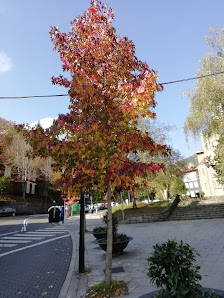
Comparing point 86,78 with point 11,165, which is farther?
point 11,165

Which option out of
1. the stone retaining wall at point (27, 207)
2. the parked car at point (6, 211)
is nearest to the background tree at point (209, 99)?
the parked car at point (6, 211)

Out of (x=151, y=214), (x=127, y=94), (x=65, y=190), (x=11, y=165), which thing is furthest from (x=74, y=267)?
(x=11, y=165)

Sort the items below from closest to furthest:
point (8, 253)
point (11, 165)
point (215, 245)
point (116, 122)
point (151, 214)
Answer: point (116, 122), point (215, 245), point (8, 253), point (151, 214), point (11, 165)

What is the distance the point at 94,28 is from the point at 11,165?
41310 mm

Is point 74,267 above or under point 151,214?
under

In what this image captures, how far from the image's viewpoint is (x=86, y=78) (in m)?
4.93

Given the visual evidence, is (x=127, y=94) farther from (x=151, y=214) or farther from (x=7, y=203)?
(x=7, y=203)

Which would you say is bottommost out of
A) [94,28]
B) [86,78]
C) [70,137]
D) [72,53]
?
[70,137]

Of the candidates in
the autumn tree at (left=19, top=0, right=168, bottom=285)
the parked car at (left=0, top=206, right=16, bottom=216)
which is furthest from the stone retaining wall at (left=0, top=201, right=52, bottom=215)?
the autumn tree at (left=19, top=0, right=168, bottom=285)

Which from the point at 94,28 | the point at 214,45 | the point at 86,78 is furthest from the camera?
the point at 214,45

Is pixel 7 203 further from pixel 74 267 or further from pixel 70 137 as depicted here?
pixel 70 137

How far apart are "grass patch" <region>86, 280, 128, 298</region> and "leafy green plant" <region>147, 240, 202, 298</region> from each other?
5.83ft

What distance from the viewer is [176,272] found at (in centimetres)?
293

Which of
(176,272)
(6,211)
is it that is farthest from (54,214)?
(176,272)
